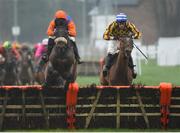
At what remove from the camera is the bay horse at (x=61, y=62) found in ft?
53.7

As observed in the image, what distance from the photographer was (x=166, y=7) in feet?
180

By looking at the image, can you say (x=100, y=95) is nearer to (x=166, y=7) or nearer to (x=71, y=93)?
(x=71, y=93)

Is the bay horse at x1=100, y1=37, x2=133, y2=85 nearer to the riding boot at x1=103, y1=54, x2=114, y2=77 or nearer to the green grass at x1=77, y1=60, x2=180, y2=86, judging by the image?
the riding boot at x1=103, y1=54, x2=114, y2=77

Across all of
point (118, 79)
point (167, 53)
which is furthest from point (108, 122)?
point (167, 53)

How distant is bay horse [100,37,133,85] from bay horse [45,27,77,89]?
87cm

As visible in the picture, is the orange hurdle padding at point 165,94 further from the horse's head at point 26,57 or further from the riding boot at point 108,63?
the horse's head at point 26,57

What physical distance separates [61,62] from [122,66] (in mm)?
1367

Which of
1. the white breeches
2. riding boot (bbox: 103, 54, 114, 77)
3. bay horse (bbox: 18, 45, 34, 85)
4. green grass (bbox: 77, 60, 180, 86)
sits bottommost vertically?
green grass (bbox: 77, 60, 180, 86)

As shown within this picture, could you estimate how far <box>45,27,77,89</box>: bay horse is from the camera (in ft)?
53.7

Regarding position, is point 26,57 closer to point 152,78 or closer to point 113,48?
point 152,78

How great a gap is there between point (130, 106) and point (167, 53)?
109 ft

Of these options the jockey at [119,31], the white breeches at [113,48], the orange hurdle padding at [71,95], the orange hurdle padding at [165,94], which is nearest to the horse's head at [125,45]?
the jockey at [119,31]

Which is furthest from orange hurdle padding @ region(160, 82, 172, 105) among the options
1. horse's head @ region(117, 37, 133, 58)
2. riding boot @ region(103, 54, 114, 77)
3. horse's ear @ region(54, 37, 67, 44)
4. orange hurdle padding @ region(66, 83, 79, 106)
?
horse's ear @ region(54, 37, 67, 44)

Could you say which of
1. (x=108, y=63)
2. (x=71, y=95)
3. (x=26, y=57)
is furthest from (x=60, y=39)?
(x=26, y=57)
